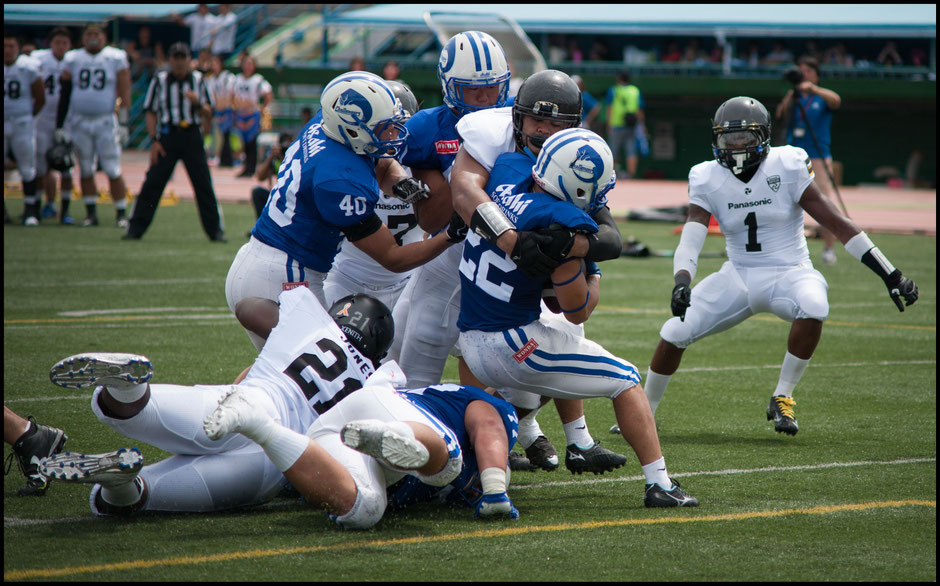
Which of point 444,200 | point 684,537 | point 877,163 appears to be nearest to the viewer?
point 684,537

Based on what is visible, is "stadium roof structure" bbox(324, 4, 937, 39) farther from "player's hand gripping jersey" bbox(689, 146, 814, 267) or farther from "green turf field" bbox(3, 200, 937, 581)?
"player's hand gripping jersey" bbox(689, 146, 814, 267)

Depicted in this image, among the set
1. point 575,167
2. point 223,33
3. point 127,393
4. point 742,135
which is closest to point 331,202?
point 575,167

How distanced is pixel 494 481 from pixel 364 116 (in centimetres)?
179

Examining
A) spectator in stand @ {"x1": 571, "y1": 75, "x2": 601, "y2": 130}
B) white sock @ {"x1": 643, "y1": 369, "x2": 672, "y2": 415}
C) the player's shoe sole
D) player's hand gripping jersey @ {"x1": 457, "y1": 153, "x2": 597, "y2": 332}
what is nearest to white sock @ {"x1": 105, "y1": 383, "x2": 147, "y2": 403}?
the player's shoe sole

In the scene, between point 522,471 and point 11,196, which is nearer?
point 522,471

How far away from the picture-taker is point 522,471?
536 cm

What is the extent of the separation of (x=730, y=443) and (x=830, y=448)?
48 cm

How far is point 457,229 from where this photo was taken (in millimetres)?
5055

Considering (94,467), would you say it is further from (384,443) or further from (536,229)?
(536,229)

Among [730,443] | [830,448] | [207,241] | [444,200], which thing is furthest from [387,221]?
[207,241]

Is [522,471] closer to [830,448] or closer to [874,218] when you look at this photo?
[830,448]

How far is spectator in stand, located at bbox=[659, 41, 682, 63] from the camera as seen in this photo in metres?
26.4

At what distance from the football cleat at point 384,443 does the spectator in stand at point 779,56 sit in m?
22.8

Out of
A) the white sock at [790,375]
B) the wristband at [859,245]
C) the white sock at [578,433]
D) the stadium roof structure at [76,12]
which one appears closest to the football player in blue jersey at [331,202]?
the white sock at [578,433]
